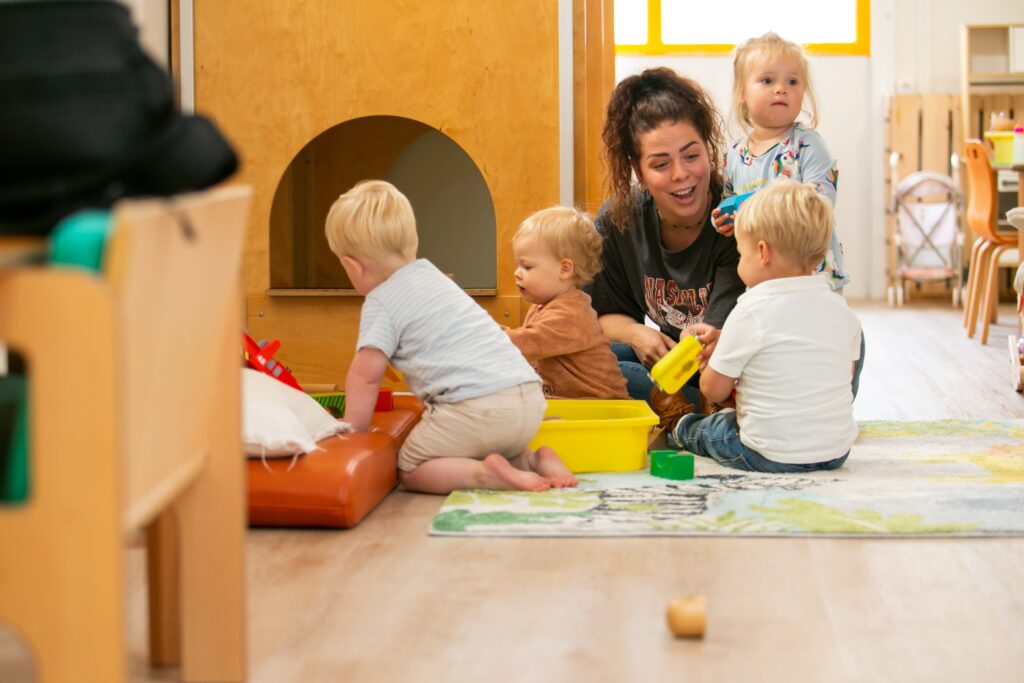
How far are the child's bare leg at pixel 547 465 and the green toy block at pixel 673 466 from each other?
6.5 inches

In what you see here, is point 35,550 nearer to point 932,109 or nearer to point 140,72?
point 140,72

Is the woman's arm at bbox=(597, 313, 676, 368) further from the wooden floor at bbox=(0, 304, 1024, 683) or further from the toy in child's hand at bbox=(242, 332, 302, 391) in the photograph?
the wooden floor at bbox=(0, 304, 1024, 683)

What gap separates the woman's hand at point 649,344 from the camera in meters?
2.87

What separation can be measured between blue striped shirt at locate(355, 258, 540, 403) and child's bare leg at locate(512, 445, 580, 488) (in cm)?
17

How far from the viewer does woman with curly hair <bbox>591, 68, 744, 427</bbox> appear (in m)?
2.83

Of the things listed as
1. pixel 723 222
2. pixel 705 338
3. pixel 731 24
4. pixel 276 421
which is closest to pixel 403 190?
pixel 723 222

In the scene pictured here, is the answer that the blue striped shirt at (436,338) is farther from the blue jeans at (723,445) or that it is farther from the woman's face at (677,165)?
the woman's face at (677,165)

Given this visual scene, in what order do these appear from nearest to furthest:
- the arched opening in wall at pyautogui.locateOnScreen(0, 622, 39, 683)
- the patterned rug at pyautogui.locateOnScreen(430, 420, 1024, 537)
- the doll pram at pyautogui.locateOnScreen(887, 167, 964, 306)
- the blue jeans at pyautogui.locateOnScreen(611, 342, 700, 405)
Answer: the arched opening in wall at pyautogui.locateOnScreen(0, 622, 39, 683) < the patterned rug at pyautogui.locateOnScreen(430, 420, 1024, 537) < the blue jeans at pyautogui.locateOnScreen(611, 342, 700, 405) < the doll pram at pyautogui.locateOnScreen(887, 167, 964, 306)

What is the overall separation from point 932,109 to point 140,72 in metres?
7.07

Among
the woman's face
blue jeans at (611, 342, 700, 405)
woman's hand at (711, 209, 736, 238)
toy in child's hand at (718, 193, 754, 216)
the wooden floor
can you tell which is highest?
the woman's face

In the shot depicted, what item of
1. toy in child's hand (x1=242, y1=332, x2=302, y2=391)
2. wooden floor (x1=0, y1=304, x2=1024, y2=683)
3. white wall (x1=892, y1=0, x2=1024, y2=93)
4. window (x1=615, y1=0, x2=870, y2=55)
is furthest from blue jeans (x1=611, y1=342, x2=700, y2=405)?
white wall (x1=892, y1=0, x2=1024, y2=93)

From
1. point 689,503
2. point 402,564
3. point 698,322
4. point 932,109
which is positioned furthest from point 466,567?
point 932,109

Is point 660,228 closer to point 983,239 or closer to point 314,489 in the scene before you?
point 314,489

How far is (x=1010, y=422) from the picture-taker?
3.06m
